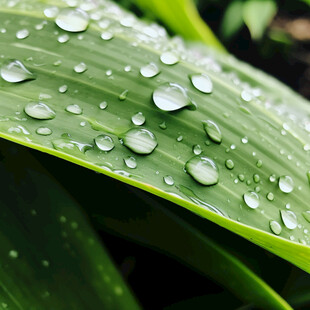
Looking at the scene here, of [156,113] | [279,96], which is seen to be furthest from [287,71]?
[156,113]

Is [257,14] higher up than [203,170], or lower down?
lower down

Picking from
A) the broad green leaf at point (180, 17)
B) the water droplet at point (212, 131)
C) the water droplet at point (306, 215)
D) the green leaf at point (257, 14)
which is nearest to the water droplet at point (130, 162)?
the water droplet at point (212, 131)

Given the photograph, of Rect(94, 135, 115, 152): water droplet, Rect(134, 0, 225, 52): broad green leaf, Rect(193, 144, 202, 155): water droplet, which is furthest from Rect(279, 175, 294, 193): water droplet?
Rect(134, 0, 225, 52): broad green leaf

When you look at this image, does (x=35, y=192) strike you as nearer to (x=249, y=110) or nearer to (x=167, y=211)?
(x=167, y=211)

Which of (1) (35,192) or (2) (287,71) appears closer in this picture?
(1) (35,192)

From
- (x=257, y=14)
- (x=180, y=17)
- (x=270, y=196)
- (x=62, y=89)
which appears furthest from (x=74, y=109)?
(x=257, y=14)

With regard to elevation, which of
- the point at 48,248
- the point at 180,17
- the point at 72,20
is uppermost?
the point at 72,20

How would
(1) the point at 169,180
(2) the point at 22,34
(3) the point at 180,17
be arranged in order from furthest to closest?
1. (3) the point at 180,17
2. (2) the point at 22,34
3. (1) the point at 169,180

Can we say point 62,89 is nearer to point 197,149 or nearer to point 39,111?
point 39,111
